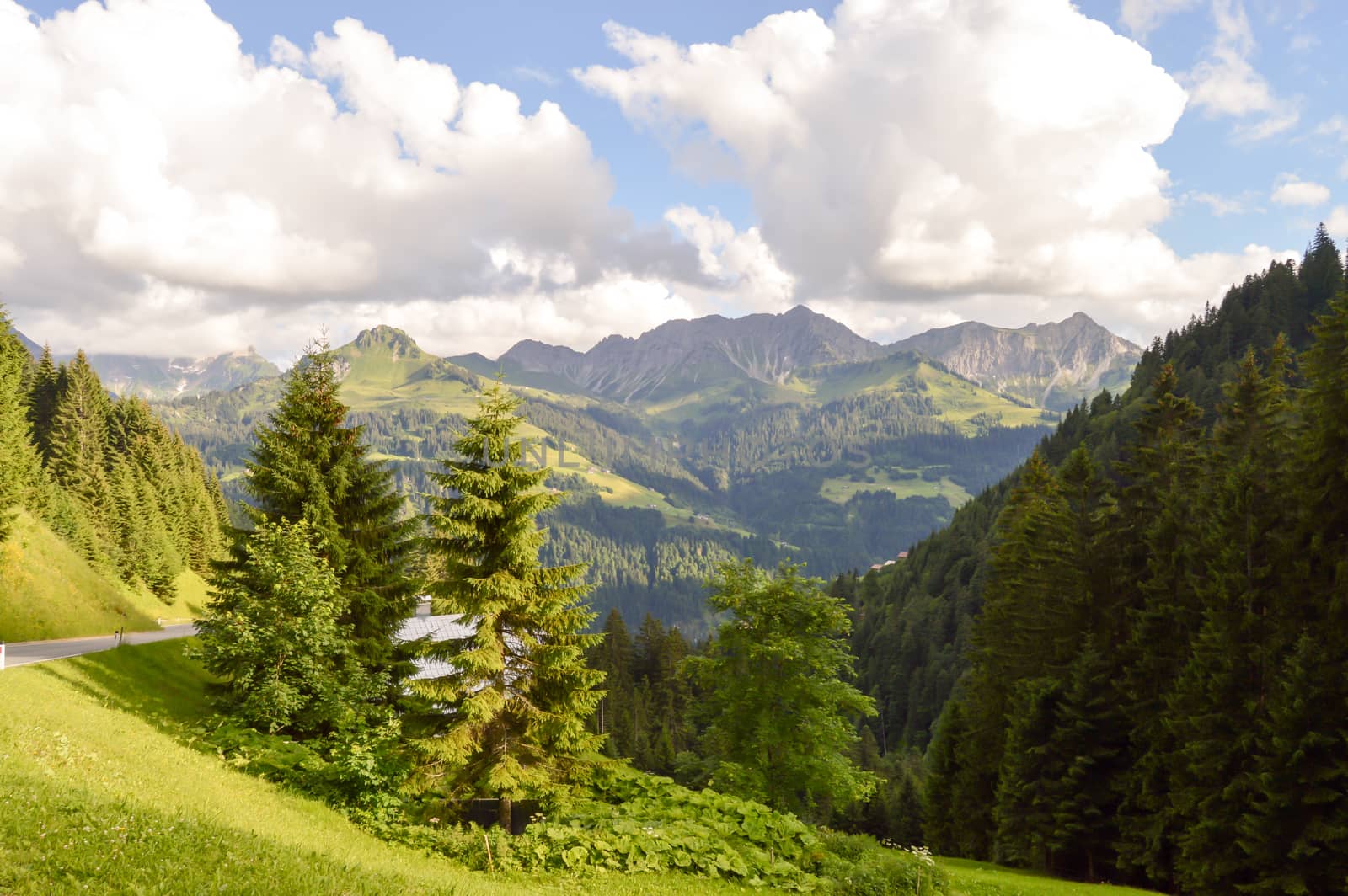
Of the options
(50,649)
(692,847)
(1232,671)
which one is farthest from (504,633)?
(50,649)

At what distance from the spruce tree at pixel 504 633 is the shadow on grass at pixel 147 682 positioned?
28.9 feet

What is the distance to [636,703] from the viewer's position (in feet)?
321

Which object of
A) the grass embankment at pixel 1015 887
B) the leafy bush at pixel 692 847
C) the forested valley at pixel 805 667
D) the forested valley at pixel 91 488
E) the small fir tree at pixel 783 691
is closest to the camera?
the leafy bush at pixel 692 847

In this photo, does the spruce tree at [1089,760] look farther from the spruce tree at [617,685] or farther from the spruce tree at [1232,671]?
the spruce tree at [617,685]

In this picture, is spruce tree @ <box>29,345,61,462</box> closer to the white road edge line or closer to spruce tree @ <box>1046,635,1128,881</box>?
the white road edge line

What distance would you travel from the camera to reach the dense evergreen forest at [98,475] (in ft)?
157

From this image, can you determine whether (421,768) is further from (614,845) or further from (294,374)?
(294,374)

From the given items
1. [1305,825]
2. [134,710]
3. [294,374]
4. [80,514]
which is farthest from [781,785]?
[80,514]

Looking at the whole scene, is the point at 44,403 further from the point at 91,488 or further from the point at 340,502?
the point at 340,502

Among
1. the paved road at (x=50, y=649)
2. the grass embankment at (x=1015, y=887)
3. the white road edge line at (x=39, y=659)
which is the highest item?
the white road edge line at (x=39, y=659)

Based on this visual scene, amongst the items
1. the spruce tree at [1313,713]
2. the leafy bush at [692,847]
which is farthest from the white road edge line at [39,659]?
the spruce tree at [1313,713]

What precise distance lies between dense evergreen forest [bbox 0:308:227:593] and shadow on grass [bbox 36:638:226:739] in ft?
63.3

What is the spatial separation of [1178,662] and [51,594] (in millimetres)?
61683

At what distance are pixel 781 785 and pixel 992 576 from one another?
26.7 metres
